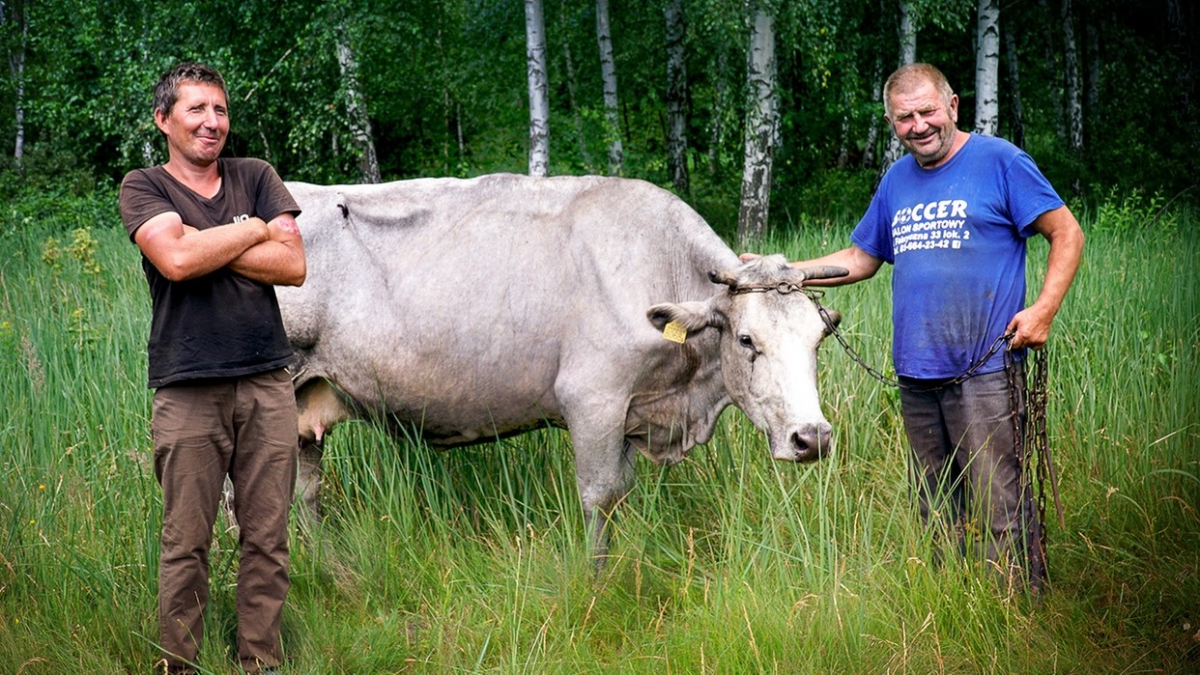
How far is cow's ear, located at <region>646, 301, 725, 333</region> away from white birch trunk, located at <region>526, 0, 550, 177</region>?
961cm

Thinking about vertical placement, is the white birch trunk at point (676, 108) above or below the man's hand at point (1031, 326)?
above

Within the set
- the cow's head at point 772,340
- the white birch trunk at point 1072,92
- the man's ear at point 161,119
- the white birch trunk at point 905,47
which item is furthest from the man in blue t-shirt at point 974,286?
the white birch trunk at point 1072,92

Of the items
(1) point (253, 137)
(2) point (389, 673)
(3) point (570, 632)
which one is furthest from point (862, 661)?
(1) point (253, 137)

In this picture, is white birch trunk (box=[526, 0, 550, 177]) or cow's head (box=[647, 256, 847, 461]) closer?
cow's head (box=[647, 256, 847, 461])

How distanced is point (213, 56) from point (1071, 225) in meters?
12.7

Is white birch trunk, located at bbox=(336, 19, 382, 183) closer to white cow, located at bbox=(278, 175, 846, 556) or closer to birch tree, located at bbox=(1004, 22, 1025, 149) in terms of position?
white cow, located at bbox=(278, 175, 846, 556)

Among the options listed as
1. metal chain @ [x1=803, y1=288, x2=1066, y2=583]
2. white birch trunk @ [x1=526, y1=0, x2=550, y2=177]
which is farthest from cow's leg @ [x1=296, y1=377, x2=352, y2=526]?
white birch trunk @ [x1=526, y1=0, x2=550, y2=177]

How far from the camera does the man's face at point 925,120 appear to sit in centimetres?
410

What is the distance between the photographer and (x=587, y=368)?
4738mm

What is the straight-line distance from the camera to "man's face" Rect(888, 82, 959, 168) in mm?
4102

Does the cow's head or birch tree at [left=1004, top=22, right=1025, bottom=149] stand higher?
birch tree at [left=1004, top=22, right=1025, bottom=149]

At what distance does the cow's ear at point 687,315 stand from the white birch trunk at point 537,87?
9606 millimetres

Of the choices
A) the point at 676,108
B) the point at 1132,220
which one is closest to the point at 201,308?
the point at 1132,220

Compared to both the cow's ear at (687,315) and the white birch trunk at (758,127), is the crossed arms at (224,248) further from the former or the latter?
the white birch trunk at (758,127)
